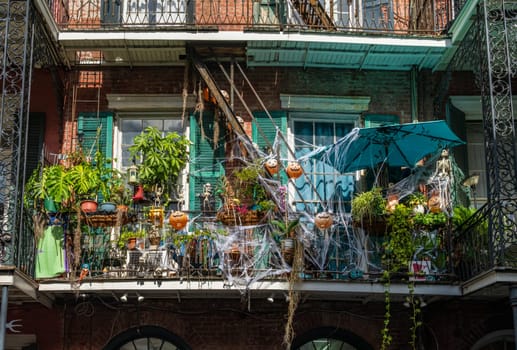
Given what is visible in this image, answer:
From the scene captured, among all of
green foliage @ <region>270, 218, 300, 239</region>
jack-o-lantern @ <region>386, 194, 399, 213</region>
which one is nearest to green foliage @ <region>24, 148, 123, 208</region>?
green foliage @ <region>270, 218, 300, 239</region>

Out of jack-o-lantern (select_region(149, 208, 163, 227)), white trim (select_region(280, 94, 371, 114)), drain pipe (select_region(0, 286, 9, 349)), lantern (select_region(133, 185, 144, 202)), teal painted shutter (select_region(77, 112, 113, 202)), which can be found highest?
white trim (select_region(280, 94, 371, 114))

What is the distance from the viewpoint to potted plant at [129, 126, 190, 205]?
43.8ft

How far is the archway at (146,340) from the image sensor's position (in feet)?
42.8

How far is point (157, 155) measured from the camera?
13.4 metres

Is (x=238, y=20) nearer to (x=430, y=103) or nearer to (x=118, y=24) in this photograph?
(x=118, y=24)

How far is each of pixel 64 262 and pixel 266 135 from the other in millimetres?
3797

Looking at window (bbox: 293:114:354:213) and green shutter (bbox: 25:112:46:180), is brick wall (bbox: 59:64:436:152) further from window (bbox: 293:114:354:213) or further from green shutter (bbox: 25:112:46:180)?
window (bbox: 293:114:354:213)

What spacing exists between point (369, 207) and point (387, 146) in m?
1.26

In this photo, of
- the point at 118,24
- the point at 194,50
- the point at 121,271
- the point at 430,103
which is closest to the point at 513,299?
the point at 430,103

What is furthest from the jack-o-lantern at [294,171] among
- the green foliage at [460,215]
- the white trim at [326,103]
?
the green foliage at [460,215]

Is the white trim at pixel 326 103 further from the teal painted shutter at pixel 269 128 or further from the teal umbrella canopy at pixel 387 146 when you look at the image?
the teal umbrella canopy at pixel 387 146

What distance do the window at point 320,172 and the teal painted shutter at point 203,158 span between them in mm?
1294

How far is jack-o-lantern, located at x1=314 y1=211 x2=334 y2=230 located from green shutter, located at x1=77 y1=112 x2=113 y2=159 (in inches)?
146

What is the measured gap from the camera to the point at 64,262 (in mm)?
12648
